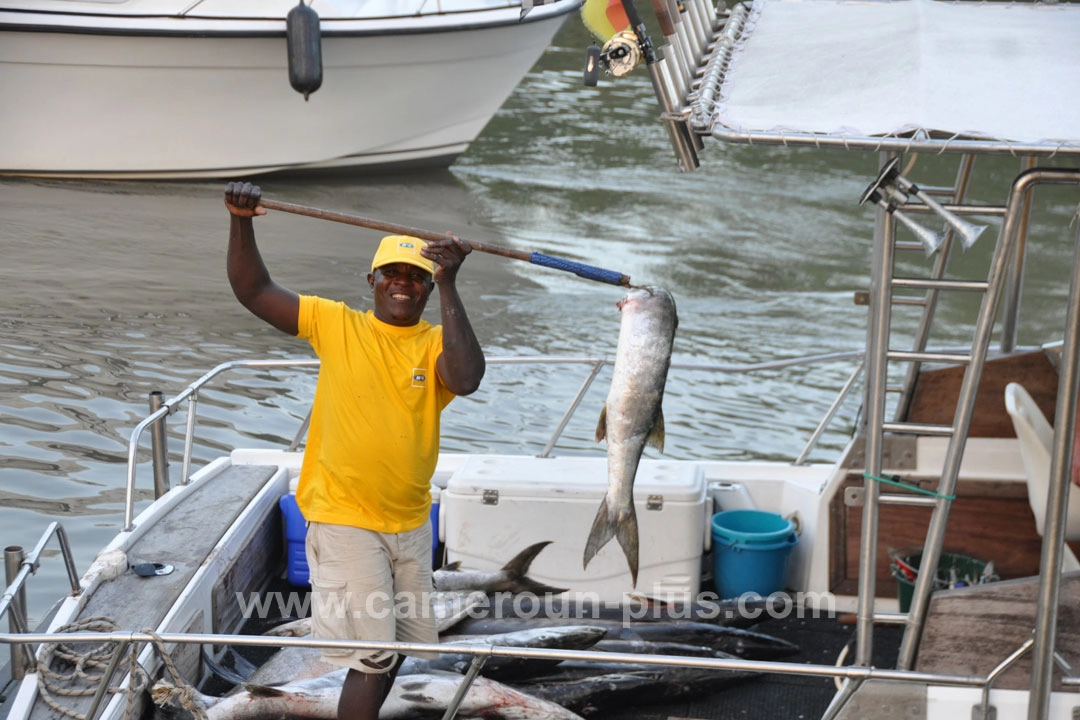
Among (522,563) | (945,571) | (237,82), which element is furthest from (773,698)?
(237,82)

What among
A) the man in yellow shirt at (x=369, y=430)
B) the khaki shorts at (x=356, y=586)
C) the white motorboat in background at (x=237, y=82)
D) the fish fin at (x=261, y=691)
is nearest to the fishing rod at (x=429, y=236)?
the man in yellow shirt at (x=369, y=430)

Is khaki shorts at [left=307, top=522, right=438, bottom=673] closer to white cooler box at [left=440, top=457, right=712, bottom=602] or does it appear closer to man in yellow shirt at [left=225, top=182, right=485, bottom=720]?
man in yellow shirt at [left=225, top=182, right=485, bottom=720]

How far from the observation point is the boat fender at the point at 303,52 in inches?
521

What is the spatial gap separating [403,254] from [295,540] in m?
2.34

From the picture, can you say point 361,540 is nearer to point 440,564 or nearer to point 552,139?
point 440,564

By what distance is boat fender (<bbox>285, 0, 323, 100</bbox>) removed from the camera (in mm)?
13242

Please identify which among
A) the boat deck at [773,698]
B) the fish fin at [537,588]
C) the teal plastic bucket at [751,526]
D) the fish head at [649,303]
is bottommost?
the boat deck at [773,698]

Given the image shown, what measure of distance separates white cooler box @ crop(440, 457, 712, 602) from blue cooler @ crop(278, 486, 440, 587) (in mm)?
214

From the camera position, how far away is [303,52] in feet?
43.6

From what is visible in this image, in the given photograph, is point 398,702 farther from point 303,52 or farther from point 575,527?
point 303,52

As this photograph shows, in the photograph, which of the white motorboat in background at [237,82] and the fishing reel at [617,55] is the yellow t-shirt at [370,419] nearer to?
the fishing reel at [617,55]

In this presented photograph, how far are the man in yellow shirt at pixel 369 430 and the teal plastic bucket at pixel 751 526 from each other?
6.40 ft

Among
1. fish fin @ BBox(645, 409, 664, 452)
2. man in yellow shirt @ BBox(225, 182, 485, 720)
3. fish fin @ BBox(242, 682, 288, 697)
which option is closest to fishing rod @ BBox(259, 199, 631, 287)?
man in yellow shirt @ BBox(225, 182, 485, 720)

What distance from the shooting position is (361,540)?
351 cm
